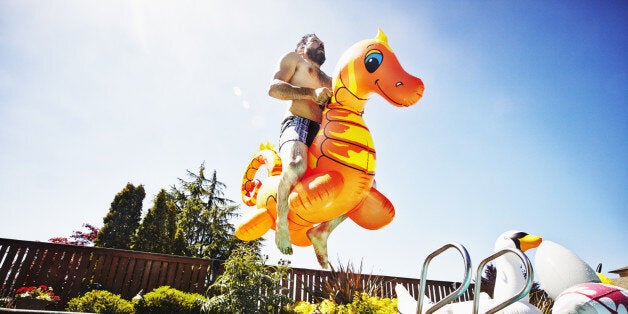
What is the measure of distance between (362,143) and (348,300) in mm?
4133

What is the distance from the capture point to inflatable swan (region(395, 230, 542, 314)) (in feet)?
7.20

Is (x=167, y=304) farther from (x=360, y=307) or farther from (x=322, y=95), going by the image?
(x=322, y=95)

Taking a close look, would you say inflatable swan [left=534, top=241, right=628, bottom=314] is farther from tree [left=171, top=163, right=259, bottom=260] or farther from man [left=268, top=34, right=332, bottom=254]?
tree [left=171, top=163, right=259, bottom=260]

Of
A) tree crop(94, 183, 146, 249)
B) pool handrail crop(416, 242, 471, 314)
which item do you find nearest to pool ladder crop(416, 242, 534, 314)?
pool handrail crop(416, 242, 471, 314)

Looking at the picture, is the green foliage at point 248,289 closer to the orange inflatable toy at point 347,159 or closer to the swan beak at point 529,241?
the orange inflatable toy at point 347,159

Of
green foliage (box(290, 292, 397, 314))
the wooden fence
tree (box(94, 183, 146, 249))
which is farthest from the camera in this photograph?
tree (box(94, 183, 146, 249))

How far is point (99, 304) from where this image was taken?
226 inches

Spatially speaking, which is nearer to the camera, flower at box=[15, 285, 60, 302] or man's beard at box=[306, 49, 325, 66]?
man's beard at box=[306, 49, 325, 66]

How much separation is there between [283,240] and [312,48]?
4.78 ft

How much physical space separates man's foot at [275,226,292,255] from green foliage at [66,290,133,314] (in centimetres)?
543

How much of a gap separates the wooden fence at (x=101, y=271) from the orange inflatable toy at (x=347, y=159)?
448 centimetres

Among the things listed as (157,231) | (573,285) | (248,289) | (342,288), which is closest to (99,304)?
(248,289)

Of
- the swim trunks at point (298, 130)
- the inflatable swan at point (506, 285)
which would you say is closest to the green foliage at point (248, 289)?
the inflatable swan at point (506, 285)

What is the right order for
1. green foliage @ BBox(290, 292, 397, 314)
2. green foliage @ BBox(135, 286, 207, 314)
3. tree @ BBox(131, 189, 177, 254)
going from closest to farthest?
green foliage @ BBox(290, 292, 397, 314) → green foliage @ BBox(135, 286, 207, 314) → tree @ BBox(131, 189, 177, 254)
